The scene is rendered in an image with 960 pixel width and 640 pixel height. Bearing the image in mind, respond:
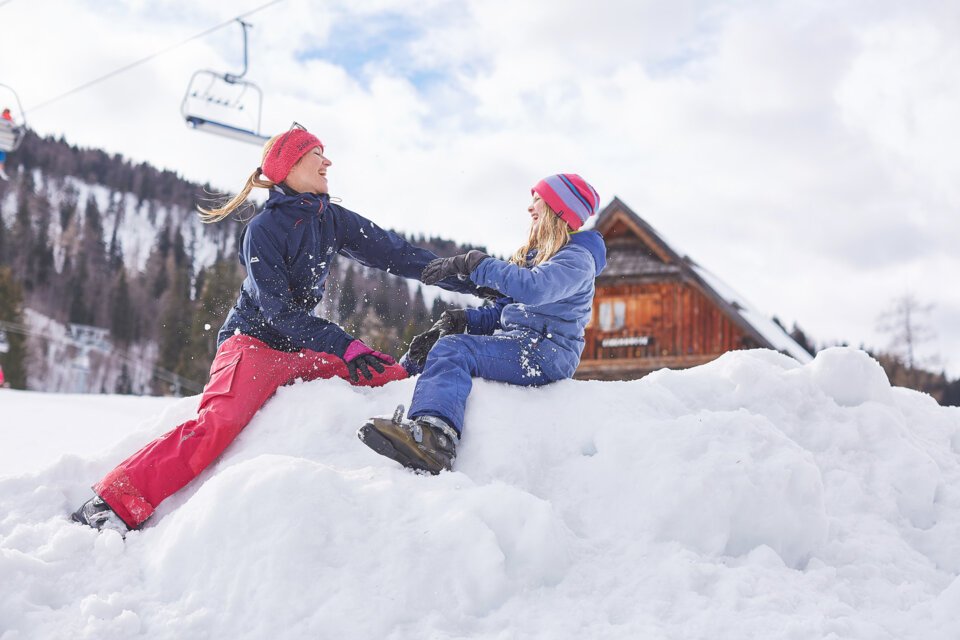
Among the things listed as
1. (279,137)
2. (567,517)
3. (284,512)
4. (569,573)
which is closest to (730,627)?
(569,573)

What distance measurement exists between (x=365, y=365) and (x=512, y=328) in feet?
2.38

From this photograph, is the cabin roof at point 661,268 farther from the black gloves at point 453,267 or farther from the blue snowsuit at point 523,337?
the black gloves at point 453,267

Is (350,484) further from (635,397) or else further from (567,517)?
(635,397)

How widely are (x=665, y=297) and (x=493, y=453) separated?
605 inches

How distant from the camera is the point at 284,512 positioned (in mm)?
2549

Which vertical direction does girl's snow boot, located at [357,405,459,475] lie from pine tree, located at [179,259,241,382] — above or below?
below

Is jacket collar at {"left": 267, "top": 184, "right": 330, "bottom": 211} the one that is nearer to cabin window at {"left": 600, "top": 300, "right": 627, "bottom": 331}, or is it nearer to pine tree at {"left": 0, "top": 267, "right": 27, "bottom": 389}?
cabin window at {"left": 600, "top": 300, "right": 627, "bottom": 331}

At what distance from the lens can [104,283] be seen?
7538 centimetres

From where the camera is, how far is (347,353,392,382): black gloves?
3432mm

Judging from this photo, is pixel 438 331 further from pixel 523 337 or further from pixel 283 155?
pixel 283 155

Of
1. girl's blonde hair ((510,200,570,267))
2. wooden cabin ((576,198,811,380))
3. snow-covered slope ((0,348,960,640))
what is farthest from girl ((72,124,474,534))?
wooden cabin ((576,198,811,380))

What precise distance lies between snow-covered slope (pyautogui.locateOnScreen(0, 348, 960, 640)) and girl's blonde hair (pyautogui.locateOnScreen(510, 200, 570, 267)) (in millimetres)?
596

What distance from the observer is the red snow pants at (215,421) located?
120 inches

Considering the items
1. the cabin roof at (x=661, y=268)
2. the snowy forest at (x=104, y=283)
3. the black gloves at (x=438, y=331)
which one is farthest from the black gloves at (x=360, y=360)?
the snowy forest at (x=104, y=283)
